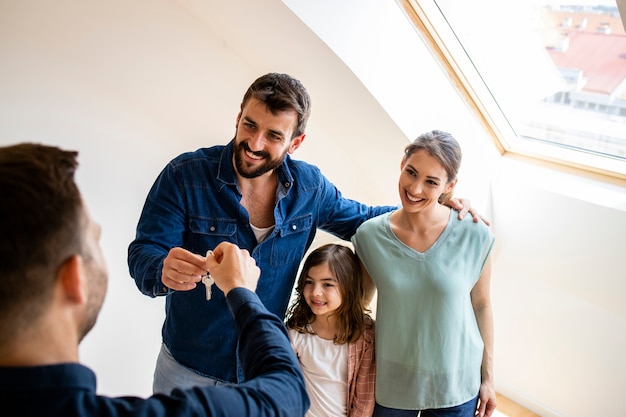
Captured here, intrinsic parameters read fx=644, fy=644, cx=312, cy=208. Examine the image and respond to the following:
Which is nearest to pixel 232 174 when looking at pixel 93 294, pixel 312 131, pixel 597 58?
pixel 93 294

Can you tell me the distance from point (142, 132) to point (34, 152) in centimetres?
189

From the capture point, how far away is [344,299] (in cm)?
212

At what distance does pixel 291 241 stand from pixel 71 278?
1040 mm

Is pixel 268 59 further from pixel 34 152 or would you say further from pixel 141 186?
pixel 34 152

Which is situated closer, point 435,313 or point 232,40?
point 435,313

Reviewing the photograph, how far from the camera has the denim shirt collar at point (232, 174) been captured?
188cm

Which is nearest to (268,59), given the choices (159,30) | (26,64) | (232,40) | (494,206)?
(232,40)

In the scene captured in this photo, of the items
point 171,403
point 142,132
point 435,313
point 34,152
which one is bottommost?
point 171,403

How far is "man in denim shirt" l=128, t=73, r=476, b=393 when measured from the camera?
1.86 metres

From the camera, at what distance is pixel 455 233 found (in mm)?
2020

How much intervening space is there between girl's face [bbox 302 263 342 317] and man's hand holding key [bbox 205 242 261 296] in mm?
761

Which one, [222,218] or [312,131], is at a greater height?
[312,131]

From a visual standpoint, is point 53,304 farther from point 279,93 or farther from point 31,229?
point 279,93

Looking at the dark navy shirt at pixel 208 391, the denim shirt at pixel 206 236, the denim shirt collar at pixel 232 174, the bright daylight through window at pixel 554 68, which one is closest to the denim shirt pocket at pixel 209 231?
the denim shirt at pixel 206 236
